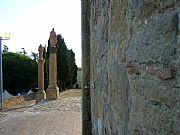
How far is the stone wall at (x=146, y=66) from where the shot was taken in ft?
5.38

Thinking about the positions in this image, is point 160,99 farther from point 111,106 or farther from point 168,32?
point 111,106

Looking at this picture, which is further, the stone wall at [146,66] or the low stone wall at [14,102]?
the low stone wall at [14,102]

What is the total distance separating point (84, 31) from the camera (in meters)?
5.44

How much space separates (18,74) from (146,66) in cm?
4500

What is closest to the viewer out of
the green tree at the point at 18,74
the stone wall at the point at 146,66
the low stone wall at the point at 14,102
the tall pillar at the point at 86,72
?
the stone wall at the point at 146,66

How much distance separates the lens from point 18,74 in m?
45.9

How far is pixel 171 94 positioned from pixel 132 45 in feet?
1.79

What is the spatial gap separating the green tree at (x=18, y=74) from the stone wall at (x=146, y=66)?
44128 mm

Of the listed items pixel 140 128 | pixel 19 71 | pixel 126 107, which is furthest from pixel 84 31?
pixel 19 71

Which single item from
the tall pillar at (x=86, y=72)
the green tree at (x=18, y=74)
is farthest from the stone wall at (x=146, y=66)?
the green tree at (x=18, y=74)

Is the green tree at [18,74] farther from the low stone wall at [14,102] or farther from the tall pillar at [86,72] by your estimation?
the tall pillar at [86,72]

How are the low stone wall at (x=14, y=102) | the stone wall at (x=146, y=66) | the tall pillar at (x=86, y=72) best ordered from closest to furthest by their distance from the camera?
1. the stone wall at (x=146, y=66)
2. the tall pillar at (x=86, y=72)
3. the low stone wall at (x=14, y=102)

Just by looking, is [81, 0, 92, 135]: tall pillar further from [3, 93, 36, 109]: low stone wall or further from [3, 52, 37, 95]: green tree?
[3, 52, 37, 95]: green tree

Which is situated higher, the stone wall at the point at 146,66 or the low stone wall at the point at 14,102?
the stone wall at the point at 146,66
